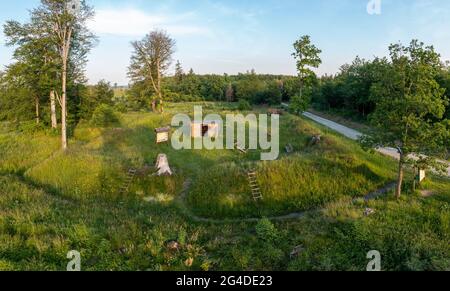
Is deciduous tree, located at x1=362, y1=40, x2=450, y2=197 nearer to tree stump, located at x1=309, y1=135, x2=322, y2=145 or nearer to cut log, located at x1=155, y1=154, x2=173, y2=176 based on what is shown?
tree stump, located at x1=309, y1=135, x2=322, y2=145

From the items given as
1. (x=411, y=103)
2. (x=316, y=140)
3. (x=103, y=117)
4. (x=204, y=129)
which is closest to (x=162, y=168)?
(x=204, y=129)

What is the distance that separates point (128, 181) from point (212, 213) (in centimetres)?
661

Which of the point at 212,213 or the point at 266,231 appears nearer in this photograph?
the point at 266,231

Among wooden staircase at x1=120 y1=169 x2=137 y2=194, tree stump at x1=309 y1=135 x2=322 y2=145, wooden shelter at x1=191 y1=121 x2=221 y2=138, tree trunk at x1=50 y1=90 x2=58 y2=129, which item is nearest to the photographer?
wooden staircase at x1=120 y1=169 x2=137 y2=194

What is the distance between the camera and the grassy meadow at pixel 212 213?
1048cm

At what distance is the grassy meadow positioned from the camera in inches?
412

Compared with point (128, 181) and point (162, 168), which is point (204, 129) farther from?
point (128, 181)

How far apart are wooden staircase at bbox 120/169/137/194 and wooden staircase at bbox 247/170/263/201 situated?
7.56m

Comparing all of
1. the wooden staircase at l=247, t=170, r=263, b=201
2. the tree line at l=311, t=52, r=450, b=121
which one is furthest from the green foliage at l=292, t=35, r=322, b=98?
the wooden staircase at l=247, t=170, r=263, b=201

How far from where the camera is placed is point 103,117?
1379 inches

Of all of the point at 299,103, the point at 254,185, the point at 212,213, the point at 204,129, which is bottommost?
the point at 212,213

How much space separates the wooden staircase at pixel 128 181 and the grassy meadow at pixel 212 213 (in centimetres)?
36
